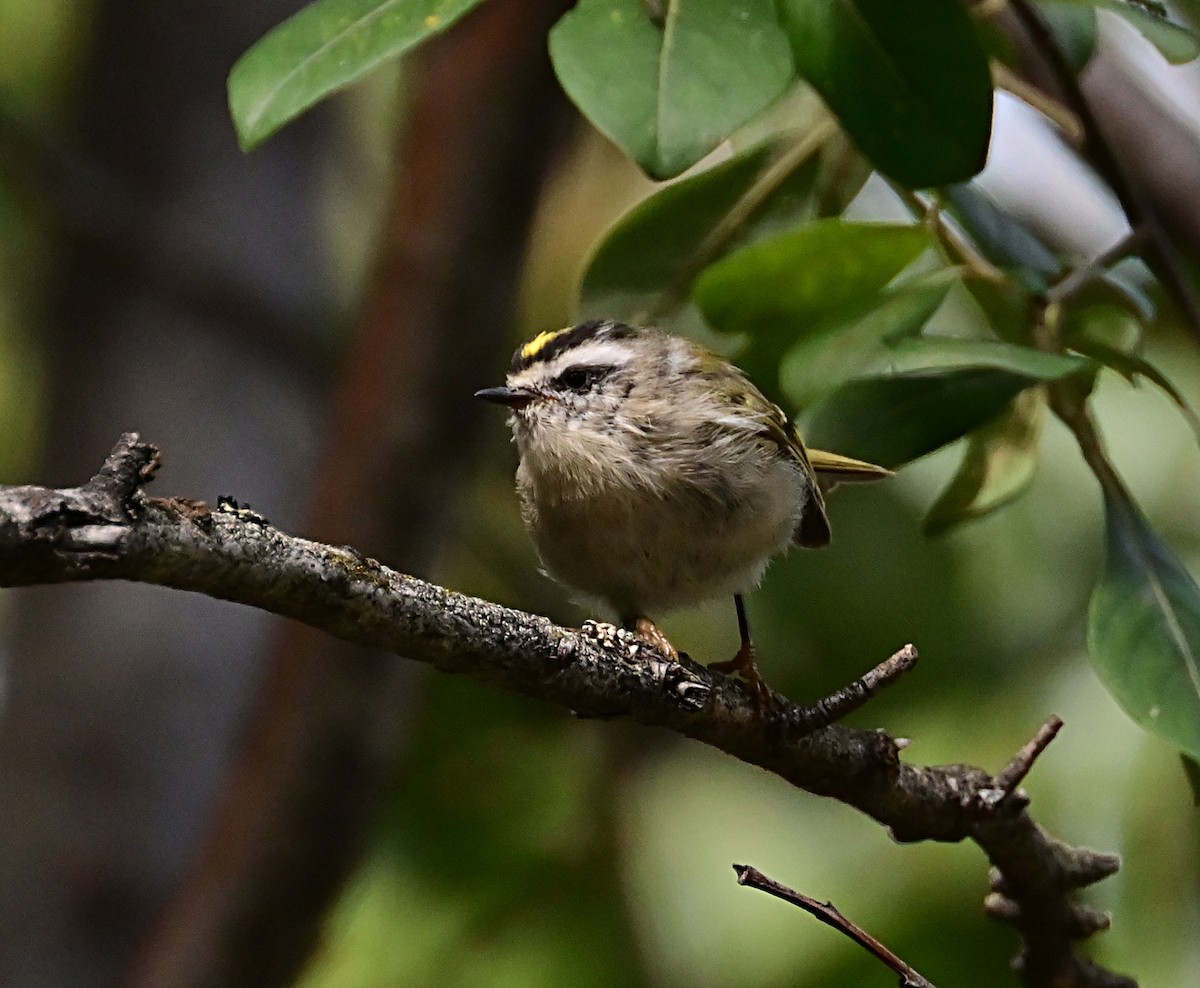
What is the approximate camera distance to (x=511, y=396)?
108 inches

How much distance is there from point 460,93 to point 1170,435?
8.03 ft

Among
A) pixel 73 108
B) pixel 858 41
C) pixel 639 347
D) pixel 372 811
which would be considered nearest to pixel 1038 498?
pixel 639 347

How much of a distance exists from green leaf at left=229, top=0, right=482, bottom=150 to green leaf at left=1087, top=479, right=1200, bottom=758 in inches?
46.2

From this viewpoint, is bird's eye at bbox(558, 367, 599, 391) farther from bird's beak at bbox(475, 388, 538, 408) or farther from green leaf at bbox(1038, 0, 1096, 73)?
Answer: green leaf at bbox(1038, 0, 1096, 73)

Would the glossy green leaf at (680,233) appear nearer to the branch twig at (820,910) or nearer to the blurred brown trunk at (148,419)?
the branch twig at (820,910)

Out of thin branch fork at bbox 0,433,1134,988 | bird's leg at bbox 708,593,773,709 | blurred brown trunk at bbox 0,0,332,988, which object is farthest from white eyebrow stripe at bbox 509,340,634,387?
blurred brown trunk at bbox 0,0,332,988

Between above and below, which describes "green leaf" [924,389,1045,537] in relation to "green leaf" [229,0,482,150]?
below

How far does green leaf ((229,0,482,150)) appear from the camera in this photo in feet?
5.32

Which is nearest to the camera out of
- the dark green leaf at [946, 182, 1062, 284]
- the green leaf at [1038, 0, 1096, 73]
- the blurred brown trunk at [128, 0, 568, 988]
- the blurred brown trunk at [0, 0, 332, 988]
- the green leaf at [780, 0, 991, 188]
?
the green leaf at [780, 0, 991, 188]

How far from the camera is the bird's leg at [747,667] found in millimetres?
1931

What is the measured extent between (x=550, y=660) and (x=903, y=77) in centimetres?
89

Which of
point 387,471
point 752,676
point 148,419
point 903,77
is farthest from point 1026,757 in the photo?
point 148,419

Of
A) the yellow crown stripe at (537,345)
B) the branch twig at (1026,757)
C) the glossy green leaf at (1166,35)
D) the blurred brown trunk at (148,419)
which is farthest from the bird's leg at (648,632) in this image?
the blurred brown trunk at (148,419)

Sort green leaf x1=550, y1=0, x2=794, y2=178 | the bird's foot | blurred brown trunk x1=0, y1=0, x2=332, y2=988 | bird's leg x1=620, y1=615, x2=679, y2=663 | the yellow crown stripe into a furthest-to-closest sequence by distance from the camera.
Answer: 1. blurred brown trunk x1=0, y1=0, x2=332, y2=988
2. the yellow crown stripe
3. bird's leg x1=620, y1=615, x2=679, y2=663
4. the bird's foot
5. green leaf x1=550, y1=0, x2=794, y2=178
